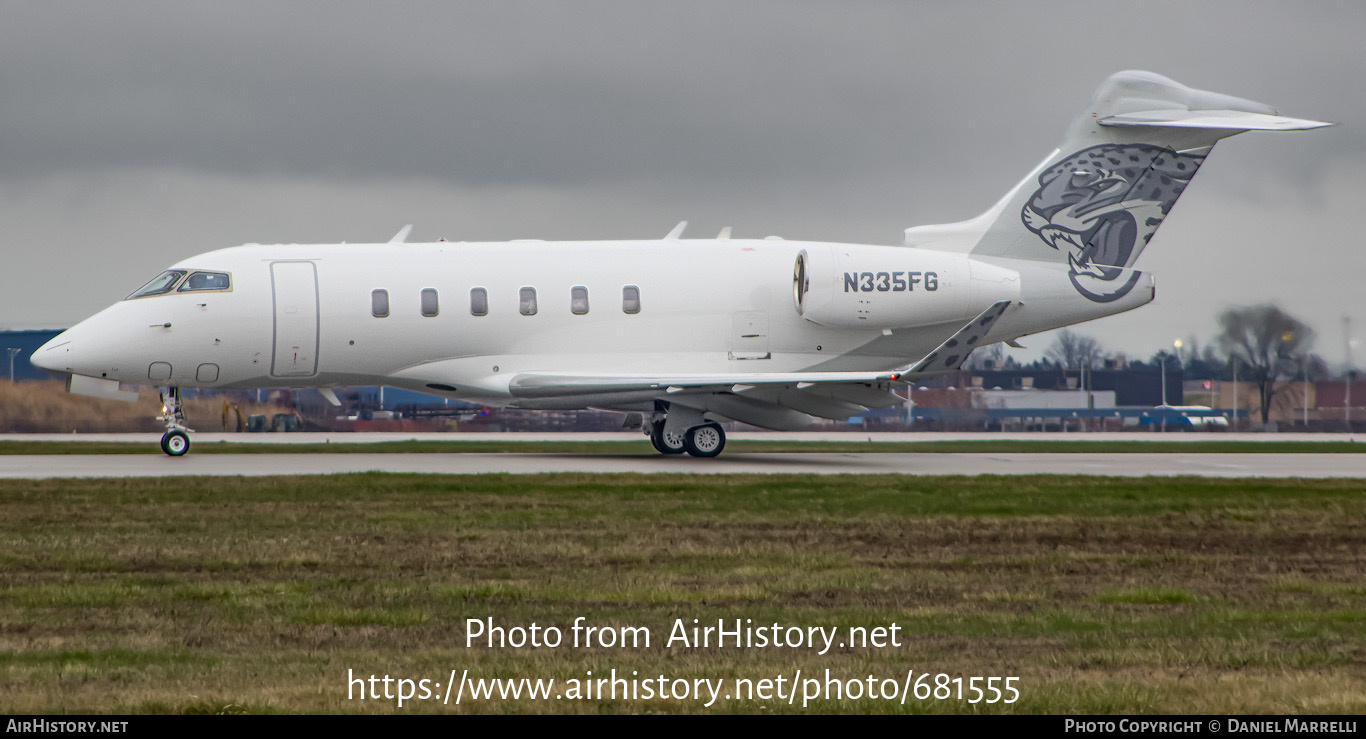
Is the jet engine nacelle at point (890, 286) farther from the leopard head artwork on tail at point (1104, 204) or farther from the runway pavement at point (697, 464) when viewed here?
the runway pavement at point (697, 464)

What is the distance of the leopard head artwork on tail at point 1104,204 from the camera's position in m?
27.3

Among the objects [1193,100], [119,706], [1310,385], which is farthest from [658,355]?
[1310,385]

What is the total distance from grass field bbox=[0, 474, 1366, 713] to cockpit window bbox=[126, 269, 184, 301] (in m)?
8.45

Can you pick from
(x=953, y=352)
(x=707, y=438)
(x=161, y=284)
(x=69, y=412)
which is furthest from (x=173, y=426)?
(x=69, y=412)

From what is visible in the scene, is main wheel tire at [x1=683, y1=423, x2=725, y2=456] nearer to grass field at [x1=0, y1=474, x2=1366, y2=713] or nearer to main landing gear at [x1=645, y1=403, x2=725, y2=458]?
main landing gear at [x1=645, y1=403, x2=725, y2=458]

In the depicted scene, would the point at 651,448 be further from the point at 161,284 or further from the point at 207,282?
the point at 161,284

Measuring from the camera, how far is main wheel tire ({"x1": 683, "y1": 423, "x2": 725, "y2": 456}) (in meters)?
26.5

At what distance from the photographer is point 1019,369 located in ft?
276

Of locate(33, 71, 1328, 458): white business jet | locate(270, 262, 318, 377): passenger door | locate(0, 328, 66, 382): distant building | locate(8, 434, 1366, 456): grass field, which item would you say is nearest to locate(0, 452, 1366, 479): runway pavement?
locate(33, 71, 1328, 458): white business jet

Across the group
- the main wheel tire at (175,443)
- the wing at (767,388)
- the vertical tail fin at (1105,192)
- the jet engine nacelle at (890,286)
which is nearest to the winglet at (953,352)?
the wing at (767,388)

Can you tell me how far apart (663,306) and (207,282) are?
334 inches

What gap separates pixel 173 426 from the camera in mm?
26859

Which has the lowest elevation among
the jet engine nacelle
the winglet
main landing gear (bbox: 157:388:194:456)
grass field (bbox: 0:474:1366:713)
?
grass field (bbox: 0:474:1366:713)

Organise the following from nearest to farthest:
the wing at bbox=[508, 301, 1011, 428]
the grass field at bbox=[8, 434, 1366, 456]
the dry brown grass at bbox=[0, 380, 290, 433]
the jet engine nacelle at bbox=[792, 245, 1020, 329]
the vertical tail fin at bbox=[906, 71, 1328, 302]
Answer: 1. the wing at bbox=[508, 301, 1011, 428]
2. the jet engine nacelle at bbox=[792, 245, 1020, 329]
3. the vertical tail fin at bbox=[906, 71, 1328, 302]
4. the grass field at bbox=[8, 434, 1366, 456]
5. the dry brown grass at bbox=[0, 380, 290, 433]
